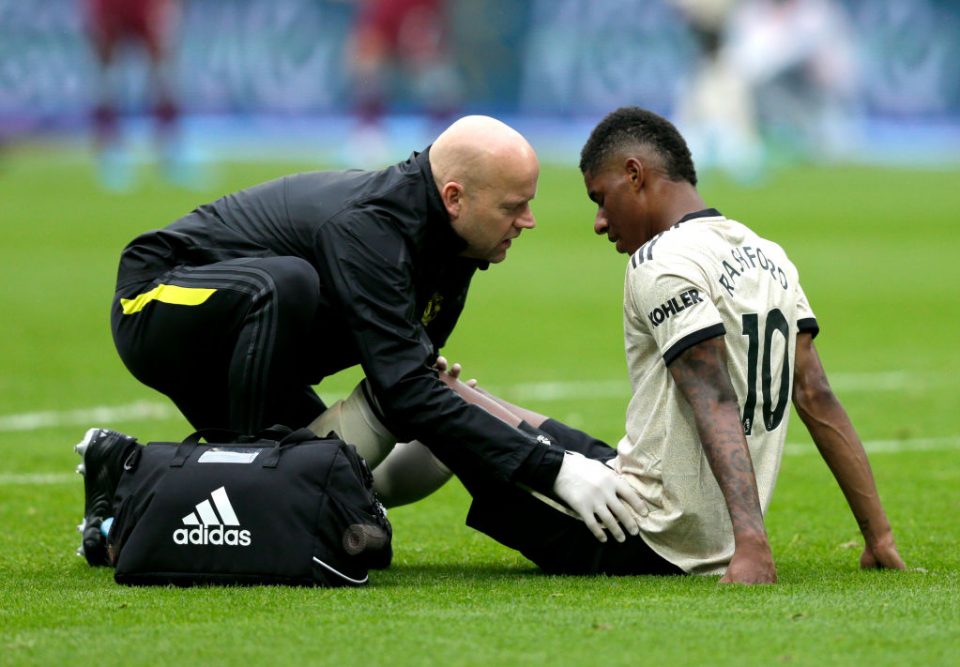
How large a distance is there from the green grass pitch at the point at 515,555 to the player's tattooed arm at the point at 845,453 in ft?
0.46

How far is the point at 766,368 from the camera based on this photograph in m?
5.02

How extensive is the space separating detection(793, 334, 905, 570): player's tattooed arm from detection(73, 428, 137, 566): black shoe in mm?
2216

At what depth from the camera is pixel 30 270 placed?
17.7m

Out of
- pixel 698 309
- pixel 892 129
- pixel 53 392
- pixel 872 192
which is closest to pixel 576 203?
pixel 872 192

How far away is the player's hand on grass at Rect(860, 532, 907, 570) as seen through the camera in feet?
17.4

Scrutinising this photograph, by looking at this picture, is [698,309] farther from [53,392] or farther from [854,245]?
[854,245]

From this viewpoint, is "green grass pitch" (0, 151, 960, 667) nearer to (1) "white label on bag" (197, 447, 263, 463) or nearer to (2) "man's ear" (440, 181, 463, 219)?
(1) "white label on bag" (197, 447, 263, 463)

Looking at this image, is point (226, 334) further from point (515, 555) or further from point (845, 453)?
Answer: point (845, 453)

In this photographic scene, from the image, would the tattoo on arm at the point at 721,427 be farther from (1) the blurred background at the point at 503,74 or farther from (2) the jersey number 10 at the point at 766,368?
(1) the blurred background at the point at 503,74

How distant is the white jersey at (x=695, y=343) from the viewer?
486 cm

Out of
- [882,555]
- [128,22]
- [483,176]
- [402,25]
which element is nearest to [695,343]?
[483,176]

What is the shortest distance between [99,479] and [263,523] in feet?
3.47

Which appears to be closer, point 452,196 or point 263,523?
point 263,523

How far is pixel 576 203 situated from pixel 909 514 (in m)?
19.5
